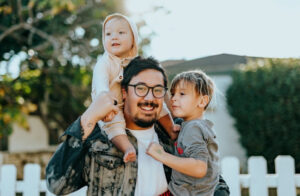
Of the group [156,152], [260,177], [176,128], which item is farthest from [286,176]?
[156,152]

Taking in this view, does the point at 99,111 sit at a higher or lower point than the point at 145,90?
lower

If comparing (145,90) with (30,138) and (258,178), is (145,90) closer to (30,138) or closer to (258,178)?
(258,178)

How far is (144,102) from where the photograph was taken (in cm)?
218

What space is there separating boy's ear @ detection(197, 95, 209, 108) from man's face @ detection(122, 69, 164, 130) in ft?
0.75

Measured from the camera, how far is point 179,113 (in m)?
2.17

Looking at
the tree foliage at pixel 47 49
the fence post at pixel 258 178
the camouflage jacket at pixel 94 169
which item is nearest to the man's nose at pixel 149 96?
the camouflage jacket at pixel 94 169

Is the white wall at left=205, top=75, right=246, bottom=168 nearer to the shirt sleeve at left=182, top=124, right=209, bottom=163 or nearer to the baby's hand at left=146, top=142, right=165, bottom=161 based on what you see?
the shirt sleeve at left=182, top=124, right=209, bottom=163

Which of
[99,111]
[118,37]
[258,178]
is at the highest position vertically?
[118,37]

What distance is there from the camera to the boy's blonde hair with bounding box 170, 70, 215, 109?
2.16 metres

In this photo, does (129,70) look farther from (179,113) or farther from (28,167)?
(28,167)

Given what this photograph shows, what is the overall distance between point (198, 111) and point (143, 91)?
35 cm

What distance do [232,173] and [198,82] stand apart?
1898 mm

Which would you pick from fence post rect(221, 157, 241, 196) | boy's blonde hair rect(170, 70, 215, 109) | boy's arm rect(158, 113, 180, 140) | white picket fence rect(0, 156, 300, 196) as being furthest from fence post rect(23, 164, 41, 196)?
boy's blonde hair rect(170, 70, 215, 109)

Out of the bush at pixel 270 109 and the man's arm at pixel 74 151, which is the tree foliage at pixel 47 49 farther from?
the man's arm at pixel 74 151
